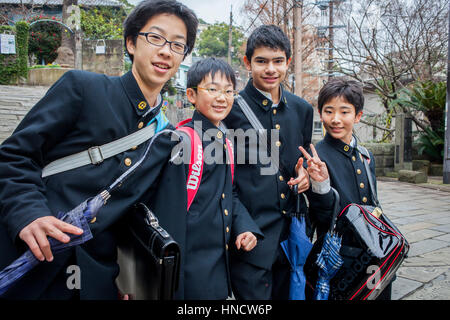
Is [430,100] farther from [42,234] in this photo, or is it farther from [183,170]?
[42,234]

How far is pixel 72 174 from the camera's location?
135 cm

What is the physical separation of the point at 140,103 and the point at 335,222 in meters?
1.22

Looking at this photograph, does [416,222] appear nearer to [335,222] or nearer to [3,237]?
[335,222]

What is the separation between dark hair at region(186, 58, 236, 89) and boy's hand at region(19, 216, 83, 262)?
1.11 meters

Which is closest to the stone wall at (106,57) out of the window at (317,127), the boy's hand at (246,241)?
the boy's hand at (246,241)

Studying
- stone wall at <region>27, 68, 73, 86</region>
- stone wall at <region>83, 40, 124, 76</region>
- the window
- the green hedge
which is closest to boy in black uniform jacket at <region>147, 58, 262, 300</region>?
stone wall at <region>83, 40, 124, 76</region>

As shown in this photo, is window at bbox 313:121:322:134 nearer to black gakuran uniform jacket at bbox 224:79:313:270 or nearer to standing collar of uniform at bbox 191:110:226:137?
black gakuran uniform jacket at bbox 224:79:313:270

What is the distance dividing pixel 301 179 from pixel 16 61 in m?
13.2

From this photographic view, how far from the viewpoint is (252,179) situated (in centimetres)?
209

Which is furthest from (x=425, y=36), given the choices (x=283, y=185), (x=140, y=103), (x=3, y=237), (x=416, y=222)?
(x=3, y=237)

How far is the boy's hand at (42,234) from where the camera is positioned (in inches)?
45.1

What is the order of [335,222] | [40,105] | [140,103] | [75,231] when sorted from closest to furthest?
[75,231], [40,105], [140,103], [335,222]

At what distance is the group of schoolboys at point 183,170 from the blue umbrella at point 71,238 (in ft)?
0.13

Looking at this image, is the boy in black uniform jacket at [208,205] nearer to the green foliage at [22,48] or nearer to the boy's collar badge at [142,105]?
the boy's collar badge at [142,105]
